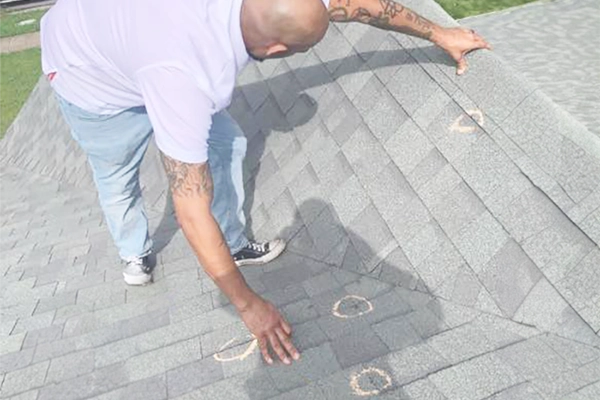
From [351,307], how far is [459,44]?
4.70ft

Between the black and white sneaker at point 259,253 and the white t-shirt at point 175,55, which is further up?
the white t-shirt at point 175,55

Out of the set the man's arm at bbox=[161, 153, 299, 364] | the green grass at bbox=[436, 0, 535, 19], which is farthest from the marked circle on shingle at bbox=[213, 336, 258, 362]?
the green grass at bbox=[436, 0, 535, 19]

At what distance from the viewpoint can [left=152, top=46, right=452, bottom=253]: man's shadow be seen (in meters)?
3.67

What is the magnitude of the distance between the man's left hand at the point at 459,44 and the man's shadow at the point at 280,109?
455mm

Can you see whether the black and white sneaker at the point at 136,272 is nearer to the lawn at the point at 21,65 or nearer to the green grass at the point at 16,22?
the lawn at the point at 21,65

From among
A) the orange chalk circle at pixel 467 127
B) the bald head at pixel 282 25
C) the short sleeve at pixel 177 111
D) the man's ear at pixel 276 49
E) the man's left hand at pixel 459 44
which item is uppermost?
the bald head at pixel 282 25

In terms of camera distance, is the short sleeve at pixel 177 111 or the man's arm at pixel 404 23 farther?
the man's arm at pixel 404 23

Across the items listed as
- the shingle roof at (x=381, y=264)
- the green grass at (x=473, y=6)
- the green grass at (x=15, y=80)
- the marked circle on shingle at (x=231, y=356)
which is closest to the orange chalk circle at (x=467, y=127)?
the shingle roof at (x=381, y=264)

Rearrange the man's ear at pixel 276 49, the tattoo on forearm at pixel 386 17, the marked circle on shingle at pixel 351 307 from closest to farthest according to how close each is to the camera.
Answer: the man's ear at pixel 276 49, the marked circle on shingle at pixel 351 307, the tattoo on forearm at pixel 386 17

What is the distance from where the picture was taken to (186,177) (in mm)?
2070

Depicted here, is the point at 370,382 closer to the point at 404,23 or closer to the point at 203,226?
the point at 203,226

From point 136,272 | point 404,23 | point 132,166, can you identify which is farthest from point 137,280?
point 404,23

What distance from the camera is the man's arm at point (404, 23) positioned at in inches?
106

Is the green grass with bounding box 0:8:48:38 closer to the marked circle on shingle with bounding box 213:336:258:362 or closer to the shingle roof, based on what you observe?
the shingle roof
